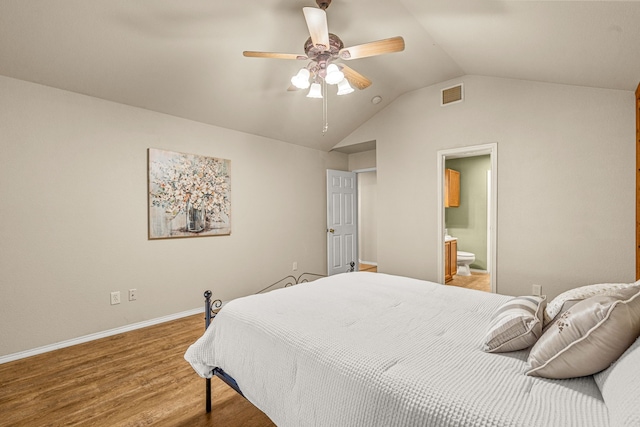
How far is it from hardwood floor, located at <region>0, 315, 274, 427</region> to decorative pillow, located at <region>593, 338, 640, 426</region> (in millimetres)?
1620

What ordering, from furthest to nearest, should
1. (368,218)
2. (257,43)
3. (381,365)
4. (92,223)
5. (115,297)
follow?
1. (368,218)
2. (115,297)
3. (92,223)
4. (257,43)
5. (381,365)

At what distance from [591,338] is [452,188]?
16.2ft

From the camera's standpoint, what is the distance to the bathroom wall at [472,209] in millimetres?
5625

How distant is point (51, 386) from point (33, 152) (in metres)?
1.95

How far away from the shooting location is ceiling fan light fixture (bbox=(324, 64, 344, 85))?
222 centimetres

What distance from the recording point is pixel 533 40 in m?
2.32

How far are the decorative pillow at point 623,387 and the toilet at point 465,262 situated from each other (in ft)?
15.2

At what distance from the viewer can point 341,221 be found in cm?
555

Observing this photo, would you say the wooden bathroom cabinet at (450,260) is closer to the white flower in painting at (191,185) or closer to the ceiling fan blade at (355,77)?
the ceiling fan blade at (355,77)

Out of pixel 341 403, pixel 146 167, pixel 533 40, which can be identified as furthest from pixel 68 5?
pixel 533 40

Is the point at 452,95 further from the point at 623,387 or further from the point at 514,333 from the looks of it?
the point at 623,387

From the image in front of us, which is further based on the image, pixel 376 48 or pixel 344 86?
pixel 344 86

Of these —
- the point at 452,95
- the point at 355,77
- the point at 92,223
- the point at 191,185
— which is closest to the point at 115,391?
the point at 92,223

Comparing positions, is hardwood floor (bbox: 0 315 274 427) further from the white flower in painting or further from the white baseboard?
the white flower in painting
